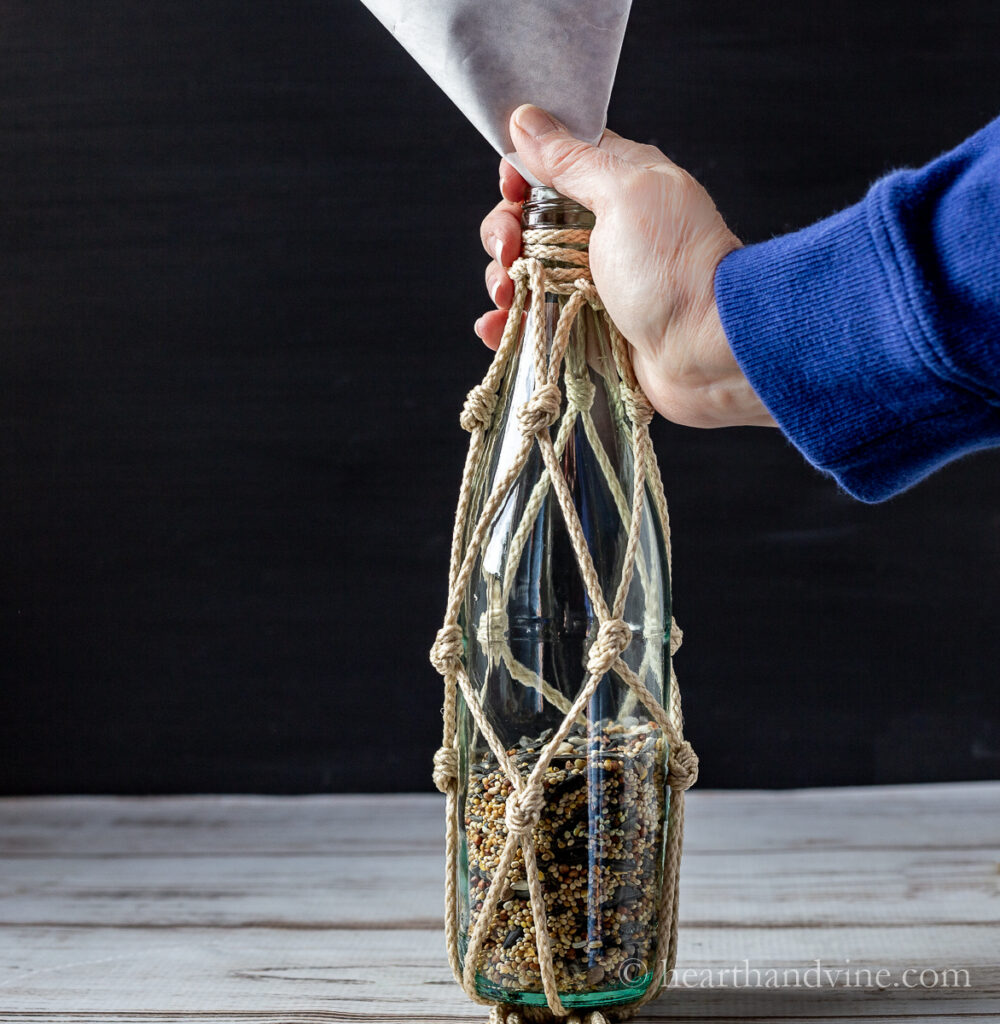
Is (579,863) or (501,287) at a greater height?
(501,287)

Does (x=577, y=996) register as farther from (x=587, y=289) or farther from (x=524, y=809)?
(x=587, y=289)

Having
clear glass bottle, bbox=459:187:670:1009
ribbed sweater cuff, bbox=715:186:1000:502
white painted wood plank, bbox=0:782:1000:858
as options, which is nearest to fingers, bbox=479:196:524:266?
clear glass bottle, bbox=459:187:670:1009

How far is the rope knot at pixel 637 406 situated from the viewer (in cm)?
64

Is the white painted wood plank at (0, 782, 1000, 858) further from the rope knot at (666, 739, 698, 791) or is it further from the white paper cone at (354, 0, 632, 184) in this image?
the white paper cone at (354, 0, 632, 184)

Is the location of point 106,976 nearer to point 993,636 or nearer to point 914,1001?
point 914,1001

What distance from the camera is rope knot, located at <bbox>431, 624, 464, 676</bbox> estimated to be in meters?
0.63

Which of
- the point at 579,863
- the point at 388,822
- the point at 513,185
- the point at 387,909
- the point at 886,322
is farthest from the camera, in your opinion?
the point at 388,822

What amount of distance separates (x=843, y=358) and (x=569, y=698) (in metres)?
0.24

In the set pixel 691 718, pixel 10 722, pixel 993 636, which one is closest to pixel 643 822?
pixel 691 718

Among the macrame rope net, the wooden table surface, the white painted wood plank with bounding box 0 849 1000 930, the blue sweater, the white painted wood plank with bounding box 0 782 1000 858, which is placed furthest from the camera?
the white painted wood plank with bounding box 0 782 1000 858

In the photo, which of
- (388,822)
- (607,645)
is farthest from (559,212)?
(388,822)

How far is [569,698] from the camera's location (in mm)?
649

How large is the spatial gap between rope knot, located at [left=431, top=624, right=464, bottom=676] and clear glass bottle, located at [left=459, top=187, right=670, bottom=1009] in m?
0.03

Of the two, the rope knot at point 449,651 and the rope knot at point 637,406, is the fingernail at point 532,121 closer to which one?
the rope knot at point 637,406
